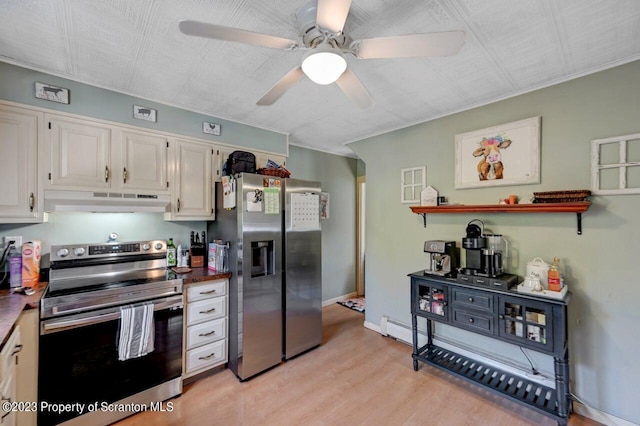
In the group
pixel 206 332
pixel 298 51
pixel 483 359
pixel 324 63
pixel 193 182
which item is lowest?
pixel 483 359

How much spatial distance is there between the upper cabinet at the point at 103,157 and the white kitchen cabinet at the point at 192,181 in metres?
0.12

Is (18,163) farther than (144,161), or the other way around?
(144,161)

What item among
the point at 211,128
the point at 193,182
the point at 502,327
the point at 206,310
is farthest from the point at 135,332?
the point at 502,327

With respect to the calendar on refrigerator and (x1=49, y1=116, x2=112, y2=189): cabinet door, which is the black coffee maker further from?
(x1=49, y1=116, x2=112, y2=189): cabinet door

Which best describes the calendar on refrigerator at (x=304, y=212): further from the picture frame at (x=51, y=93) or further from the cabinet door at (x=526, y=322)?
the picture frame at (x=51, y=93)

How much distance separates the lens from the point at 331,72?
134 centimetres

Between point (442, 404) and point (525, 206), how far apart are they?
1.67 meters

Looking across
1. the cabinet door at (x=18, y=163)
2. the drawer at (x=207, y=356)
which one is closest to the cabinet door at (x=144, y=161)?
the cabinet door at (x=18, y=163)

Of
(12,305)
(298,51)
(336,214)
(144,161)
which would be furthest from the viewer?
(336,214)

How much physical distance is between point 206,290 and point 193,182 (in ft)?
3.52

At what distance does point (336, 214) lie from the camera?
4406 millimetres

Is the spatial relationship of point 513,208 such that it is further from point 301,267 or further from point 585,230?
point 301,267

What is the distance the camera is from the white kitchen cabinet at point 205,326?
2.25 metres

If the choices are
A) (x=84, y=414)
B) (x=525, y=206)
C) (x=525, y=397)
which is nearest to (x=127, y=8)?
(x=84, y=414)
